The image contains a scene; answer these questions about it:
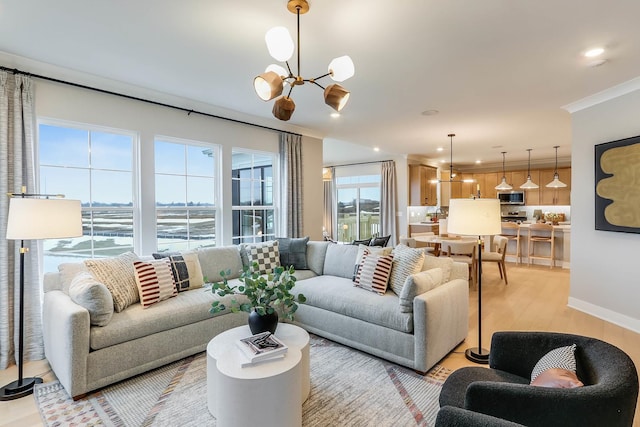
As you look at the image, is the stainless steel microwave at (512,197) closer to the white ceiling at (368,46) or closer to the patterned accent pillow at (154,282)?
the white ceiling at (368,46)

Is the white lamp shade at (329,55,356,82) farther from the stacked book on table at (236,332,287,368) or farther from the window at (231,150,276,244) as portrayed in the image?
the window at (231,150,276,244)

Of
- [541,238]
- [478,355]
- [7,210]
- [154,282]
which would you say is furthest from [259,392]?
[541,238]

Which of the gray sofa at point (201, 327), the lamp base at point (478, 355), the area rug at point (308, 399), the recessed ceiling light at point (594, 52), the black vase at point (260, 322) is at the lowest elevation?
the area rug at point (308, 399)

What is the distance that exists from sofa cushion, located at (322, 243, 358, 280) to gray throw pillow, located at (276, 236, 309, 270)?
31cm

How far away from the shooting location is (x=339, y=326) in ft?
10.5

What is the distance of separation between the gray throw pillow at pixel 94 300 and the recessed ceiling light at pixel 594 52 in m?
4.47

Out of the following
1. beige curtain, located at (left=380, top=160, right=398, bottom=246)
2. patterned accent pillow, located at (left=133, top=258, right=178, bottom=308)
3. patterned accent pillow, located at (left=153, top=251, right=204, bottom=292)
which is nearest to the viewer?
patterned accent pillow, located at (left=133, top=258, right=178, bottom=308)

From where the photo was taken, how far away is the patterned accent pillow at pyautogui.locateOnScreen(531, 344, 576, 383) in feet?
4.95

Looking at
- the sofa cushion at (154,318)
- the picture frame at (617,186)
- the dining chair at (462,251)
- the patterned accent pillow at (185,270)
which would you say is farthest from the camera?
the dining chair at (462,251)

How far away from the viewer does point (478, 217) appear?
108 inches

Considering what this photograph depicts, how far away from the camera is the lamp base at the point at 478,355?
9.29ft

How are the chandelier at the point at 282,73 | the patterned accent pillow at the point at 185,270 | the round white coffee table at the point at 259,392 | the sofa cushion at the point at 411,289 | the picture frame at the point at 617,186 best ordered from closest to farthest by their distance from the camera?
1. the round white coffee table at the point at 259,392
2. the chandelier at the point at 282,73
3. the sofa cushion at the point at 411,289
4. the patterned accent pillow at the point at 185,270
5. the picture frame at the point at 617,186

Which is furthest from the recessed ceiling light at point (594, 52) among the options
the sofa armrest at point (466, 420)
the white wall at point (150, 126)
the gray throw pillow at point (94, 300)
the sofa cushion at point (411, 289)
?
the gray throw pillow at point (94, 300)

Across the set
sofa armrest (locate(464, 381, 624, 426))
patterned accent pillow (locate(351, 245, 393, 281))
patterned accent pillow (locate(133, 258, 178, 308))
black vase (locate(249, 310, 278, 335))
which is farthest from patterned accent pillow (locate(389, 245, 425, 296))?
patterned accent pillow (locate(133, 258, 178, 308))
